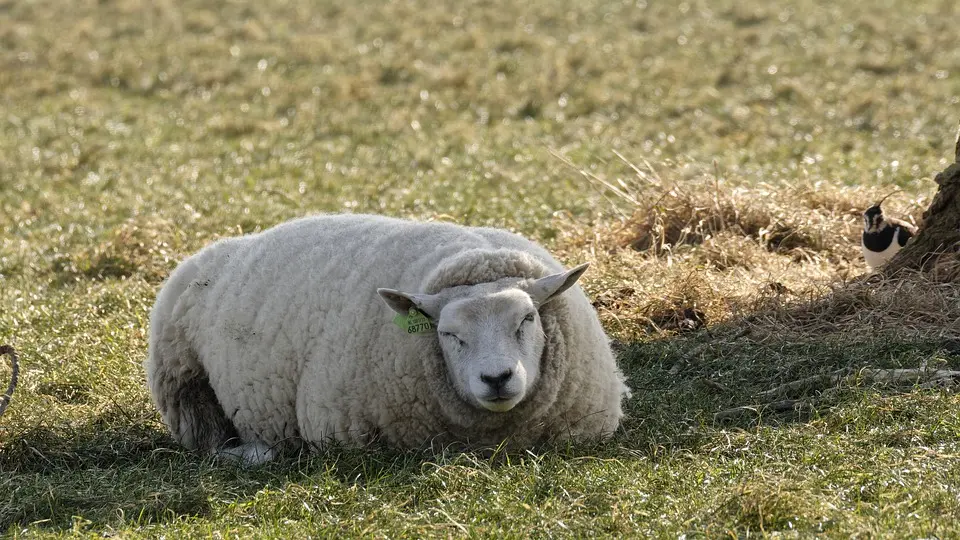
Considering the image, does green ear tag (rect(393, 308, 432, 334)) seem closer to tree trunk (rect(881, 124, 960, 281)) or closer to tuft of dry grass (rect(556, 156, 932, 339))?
tuft of dry grass (rect(556, 156, 932, 339))

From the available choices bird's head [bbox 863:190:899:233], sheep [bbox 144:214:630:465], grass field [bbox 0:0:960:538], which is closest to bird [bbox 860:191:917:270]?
bird's head [bbox 863:190:899:233]

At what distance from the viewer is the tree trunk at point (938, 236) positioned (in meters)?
8.35

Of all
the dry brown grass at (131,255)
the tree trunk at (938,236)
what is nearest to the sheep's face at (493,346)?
the tree trunk at (938,236)

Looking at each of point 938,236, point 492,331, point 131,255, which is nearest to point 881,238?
point 938,236

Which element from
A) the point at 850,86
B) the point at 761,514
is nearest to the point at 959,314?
the point at 761,514

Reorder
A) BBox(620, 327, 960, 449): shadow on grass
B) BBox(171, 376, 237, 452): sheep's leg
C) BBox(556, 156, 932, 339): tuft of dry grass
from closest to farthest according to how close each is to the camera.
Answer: BBox(620, 327, 960, 449): shadow on grass, BBox(171, 376, 237, 452): sheep's leg, BBox(556, 156, 932, 339): tuft of dry grass

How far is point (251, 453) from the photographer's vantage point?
6609 mm

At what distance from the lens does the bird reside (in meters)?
8.75

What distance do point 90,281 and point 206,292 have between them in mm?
3575

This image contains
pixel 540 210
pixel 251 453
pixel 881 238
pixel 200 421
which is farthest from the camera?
pixel 540 210

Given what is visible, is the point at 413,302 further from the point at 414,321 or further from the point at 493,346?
the point at 493,346

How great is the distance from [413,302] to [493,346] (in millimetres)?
480

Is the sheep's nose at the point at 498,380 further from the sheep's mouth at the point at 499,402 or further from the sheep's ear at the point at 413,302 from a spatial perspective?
the sheep's ear at the point at 413,302

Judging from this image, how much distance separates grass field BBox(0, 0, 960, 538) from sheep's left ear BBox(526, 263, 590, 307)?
80 centimetres
